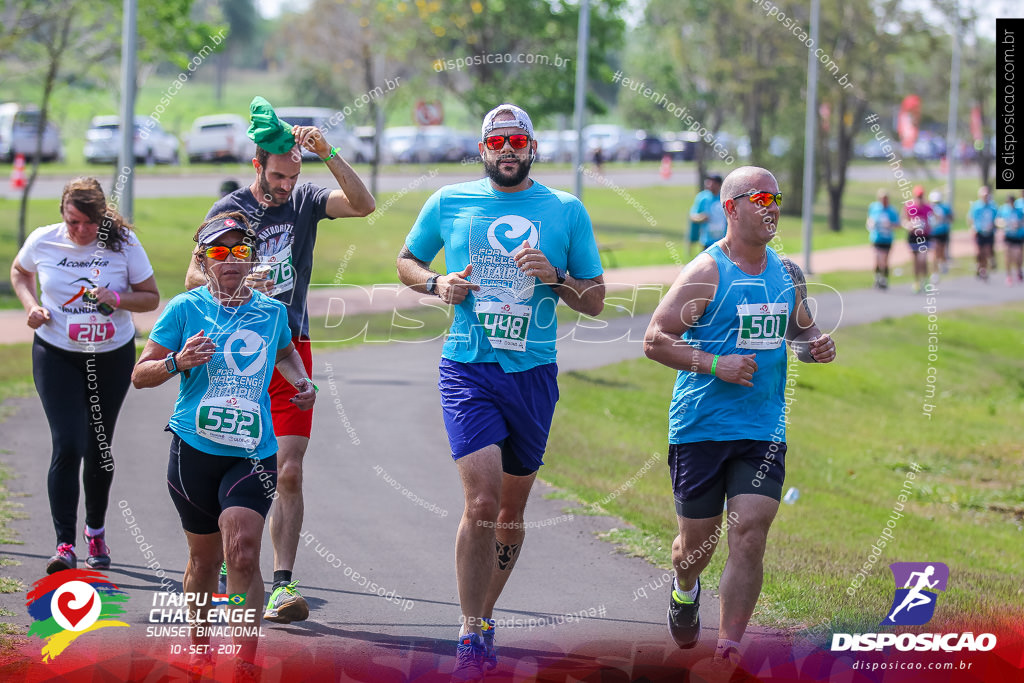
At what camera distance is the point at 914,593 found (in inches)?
243

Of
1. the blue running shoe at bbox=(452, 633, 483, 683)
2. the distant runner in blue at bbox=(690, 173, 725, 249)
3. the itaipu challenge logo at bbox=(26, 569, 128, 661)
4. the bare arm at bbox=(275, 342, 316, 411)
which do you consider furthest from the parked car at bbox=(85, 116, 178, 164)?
the blue running shoe at bbox=(452, 633, 483, 683)

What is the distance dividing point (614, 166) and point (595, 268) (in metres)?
50.5

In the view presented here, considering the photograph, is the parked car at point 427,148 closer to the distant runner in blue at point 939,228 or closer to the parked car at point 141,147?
the parked car at point 141,147

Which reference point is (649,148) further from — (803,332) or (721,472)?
(721,472)

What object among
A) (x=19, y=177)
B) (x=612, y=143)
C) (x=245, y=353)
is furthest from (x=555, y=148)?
(x=245, y=353)

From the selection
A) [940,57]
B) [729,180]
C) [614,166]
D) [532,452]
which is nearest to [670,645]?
[532,452]

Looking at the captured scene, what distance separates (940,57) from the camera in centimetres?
4694

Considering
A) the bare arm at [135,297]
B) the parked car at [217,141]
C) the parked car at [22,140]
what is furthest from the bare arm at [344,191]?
the parked car at [217,141]

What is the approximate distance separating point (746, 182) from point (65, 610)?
11.3 ft

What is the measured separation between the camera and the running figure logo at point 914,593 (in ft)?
19.6

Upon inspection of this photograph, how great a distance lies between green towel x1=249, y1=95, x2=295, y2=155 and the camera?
17.4 ft

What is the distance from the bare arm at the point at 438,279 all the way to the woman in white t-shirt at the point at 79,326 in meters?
1.67

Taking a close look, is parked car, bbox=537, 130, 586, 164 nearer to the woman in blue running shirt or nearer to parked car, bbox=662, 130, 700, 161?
parked car, bbox=662, 130, 700, 161

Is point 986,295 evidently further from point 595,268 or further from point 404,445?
point 595,268
